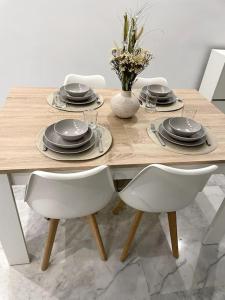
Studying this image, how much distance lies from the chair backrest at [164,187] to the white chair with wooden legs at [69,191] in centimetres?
13

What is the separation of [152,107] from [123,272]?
1049mm

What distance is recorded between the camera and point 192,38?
8.18 feet

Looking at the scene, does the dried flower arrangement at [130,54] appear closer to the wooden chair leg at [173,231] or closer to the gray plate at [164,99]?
the gray plate at [164,99]

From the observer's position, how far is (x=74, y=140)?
1143 mm

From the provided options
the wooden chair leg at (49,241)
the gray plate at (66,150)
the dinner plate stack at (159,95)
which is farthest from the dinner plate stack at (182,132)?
the wooden chair leg at (49,241)

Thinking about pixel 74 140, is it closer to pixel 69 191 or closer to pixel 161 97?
pixel 69 191

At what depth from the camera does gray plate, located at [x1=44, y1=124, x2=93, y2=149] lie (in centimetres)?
109

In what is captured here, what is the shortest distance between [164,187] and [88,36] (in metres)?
1.86

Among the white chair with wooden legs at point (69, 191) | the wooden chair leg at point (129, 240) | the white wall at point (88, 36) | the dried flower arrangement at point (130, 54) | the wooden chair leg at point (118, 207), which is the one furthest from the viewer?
the white wall at point (88, 36)

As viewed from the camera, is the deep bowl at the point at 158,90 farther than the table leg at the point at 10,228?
Yes

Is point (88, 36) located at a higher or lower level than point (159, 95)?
higher

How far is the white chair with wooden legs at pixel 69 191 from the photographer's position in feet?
3.04

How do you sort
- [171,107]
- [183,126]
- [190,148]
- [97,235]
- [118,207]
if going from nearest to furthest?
[190,148] → [183,126] → [97,235] → [171,107] → [118,207]

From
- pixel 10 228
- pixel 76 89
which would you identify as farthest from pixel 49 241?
pixel 76 89
